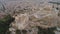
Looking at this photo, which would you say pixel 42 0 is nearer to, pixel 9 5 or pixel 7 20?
pixel 9 5

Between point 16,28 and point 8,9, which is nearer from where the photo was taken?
point 16,28

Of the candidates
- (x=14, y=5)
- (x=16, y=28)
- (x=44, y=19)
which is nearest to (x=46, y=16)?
(x=44, y=19)

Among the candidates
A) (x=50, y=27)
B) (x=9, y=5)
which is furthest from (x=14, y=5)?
(x=50, y=27)

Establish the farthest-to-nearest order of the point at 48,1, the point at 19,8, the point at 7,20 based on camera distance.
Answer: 1. the point at 48,1
2. the point at 19,8
3. the point at 7,20

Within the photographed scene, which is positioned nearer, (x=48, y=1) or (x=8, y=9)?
(x=8, y=9)

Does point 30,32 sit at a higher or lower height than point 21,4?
lower

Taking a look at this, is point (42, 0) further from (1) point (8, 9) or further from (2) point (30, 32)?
(2) point (30, 32)

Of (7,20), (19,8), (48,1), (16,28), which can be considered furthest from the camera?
(48,1)

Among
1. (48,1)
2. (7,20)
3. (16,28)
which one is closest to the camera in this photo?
(16,28)

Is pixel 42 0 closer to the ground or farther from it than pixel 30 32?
farther from it
